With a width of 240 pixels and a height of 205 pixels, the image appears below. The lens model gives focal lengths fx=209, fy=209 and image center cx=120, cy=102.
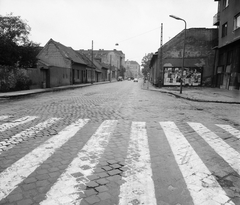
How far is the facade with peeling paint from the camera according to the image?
27.8 m

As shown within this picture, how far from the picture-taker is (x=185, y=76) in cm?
2869

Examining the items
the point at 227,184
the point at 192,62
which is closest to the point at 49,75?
the point at 192,62

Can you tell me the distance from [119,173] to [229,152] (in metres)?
2.53

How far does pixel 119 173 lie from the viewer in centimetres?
340

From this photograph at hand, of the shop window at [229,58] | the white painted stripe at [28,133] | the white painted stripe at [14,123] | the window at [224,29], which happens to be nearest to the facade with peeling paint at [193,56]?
the window at [224,29]

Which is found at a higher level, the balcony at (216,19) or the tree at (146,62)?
the balcony at (216,19)

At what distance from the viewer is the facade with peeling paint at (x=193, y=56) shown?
27766 millimetres

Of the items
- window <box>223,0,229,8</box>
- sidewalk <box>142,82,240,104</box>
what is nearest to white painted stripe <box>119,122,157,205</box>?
sidewalk <box>142,82,240,104</box>

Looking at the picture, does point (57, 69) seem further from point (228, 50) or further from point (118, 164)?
point (118, 164)

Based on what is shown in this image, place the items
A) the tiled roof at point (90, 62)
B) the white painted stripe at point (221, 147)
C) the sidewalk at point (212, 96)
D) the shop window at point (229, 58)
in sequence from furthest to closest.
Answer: the tiled roof at point (90, 62), the shop window at point (229, 58), the sidewalk at point (212, 96), the white painted stripe at point (221, 147)

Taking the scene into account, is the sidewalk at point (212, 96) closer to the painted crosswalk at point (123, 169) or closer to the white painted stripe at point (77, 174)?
the painted crosswalk at point (123, 169)

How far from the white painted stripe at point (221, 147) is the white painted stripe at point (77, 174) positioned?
2.46m

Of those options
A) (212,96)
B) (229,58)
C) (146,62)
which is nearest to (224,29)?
(229,58)

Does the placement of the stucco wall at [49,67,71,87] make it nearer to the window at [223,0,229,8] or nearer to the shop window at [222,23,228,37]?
the shop window at [222,23,228,37]
